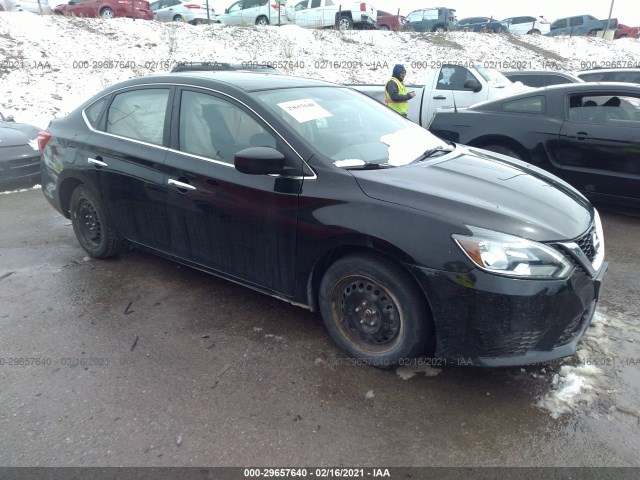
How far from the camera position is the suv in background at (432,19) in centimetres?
2677

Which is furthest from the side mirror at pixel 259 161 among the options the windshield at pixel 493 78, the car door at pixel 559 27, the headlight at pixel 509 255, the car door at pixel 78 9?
the car door at pixel 559 27

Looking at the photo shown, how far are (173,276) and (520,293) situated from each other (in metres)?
2.93

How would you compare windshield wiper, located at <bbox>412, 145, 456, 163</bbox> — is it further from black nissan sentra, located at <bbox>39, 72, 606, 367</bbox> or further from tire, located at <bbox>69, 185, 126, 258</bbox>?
tire, located at <bbox>69, 185, 126, 258</bbox>

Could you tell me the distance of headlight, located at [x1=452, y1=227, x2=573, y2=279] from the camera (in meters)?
2.45

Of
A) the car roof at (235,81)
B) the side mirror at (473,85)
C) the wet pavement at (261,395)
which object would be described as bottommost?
the wet pavement at (261,395)

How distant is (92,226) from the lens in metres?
4.45

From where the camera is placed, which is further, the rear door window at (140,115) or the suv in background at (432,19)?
the suv in background at (432,19)

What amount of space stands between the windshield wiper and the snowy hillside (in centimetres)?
1131

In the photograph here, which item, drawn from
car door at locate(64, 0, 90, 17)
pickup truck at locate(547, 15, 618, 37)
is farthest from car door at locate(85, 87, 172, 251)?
pickup truck at locate(547, 15, 618, 37)

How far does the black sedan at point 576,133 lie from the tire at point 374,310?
376 cm

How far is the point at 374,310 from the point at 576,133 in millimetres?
3986

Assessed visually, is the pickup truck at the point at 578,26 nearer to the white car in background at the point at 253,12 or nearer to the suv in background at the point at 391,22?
the suv in background at the point at 391,22

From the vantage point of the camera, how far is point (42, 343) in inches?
129

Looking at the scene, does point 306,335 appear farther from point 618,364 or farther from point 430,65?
point 430,65
